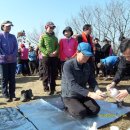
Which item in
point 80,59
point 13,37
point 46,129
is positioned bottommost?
point 46,129

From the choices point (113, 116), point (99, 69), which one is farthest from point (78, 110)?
point (99, 69)

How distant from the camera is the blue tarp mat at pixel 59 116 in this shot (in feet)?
16.7

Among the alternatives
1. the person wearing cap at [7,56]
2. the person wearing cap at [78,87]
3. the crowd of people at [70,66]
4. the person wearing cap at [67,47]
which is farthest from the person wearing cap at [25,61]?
the person wearing cap at [78,87]

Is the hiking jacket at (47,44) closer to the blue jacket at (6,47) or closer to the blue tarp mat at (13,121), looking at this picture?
the blue jacket at (6,47)

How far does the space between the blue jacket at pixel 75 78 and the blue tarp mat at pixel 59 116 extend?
42 centimetres

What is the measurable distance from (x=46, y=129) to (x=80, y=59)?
4.11ft

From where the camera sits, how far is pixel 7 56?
716 centimetres

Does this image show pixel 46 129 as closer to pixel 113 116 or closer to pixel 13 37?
pixel 113 116

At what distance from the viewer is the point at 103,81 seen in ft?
34.5

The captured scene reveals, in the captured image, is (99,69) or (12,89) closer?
(12,89)

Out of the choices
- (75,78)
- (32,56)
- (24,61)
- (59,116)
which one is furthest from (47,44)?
(24,61)

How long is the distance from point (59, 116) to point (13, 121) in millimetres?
797

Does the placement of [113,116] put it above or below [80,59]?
below

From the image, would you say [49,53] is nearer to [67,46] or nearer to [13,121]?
[67,46]
